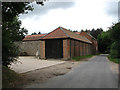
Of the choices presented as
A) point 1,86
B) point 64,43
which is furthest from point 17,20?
point 64,43

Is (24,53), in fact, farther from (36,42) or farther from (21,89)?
(21,89)

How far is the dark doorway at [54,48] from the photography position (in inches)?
844

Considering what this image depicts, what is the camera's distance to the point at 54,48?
876 inches

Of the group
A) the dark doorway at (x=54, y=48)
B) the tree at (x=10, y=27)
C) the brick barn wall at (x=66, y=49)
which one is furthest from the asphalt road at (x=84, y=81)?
the dark doorway at (x=54, y=48)

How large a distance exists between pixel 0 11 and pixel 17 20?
2475 mm

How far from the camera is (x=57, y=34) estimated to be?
22.6 m

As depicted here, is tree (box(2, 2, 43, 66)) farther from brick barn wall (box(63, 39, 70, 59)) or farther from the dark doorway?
the dark doorway

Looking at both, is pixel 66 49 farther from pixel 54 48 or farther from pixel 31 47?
pixel 31 47

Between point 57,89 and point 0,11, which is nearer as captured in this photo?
point 57,89

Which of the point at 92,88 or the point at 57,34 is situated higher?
the point at 57,34

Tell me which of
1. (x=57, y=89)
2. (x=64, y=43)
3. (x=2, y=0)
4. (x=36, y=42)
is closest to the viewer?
(x=57, y=89)

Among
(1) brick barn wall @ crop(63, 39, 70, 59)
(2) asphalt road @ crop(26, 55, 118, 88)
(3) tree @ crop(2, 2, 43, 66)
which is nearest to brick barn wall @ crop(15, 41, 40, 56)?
(1) brick barn wall @ crop(63, 39, 70, 59)

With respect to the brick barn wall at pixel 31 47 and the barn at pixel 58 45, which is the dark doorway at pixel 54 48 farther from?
the brick barn wall at pixel 31 47

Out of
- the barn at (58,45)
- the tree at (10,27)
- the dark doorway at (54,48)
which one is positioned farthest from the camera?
the dark doorway at (54,48)
